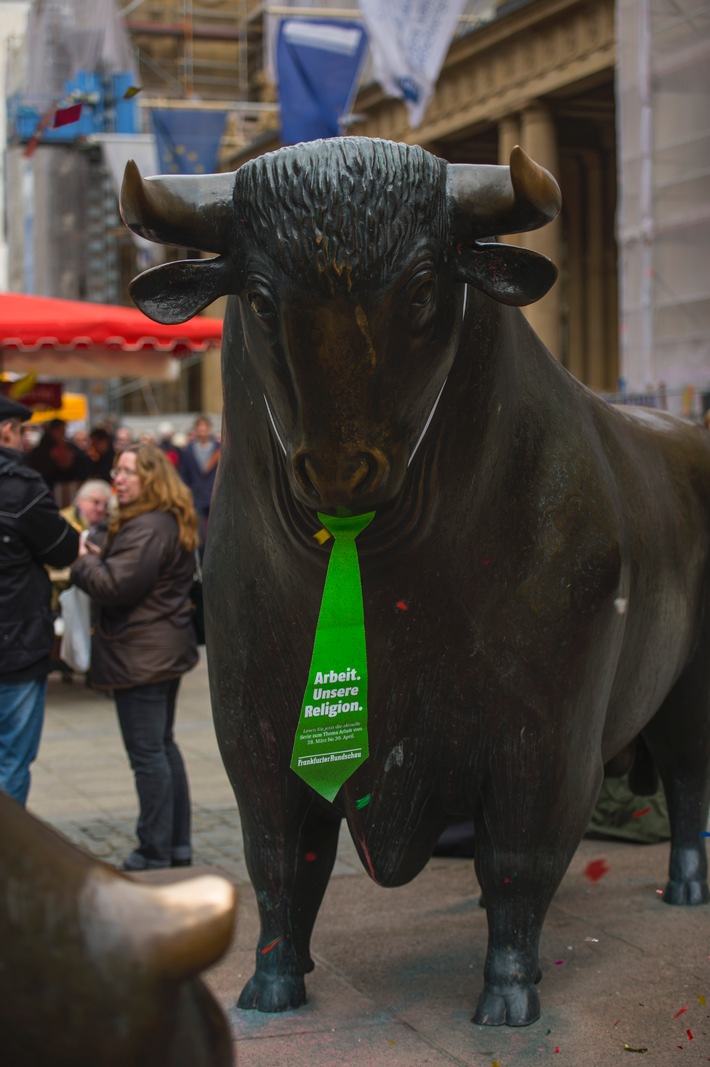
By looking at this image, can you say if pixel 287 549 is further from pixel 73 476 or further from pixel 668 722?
pixel 73 476

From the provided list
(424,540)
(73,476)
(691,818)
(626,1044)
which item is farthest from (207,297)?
(73,476)

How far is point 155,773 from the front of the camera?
219 inches

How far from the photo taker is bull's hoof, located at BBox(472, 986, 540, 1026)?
3.41m

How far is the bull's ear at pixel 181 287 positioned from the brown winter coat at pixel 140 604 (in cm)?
256

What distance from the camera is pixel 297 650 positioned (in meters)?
3.32

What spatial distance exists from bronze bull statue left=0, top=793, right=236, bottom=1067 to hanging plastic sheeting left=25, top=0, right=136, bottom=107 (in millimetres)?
19351

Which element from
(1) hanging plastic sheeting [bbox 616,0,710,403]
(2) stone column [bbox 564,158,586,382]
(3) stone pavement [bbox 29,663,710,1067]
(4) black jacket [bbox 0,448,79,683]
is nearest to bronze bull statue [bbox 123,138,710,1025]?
(3) stone pavement [bbox 29,663,710,1067]

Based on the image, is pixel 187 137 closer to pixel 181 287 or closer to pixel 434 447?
pixel 181 287

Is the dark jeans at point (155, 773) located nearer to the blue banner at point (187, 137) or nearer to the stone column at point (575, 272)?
the blue banner at point (187, 137)

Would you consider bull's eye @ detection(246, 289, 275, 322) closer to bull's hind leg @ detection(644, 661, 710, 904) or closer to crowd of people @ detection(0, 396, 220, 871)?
bull's hind leg @ detection(644, 661, 710, 904)

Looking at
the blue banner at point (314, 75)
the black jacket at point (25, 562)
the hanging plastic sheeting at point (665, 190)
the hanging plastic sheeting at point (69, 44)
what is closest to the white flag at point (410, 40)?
the blue banner at point (314, 75)

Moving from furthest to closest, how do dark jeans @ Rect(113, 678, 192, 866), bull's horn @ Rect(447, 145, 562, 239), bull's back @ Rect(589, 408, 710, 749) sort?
dark jeans @ Rect(113, 678, 192, 866) < bull's back @ Rect(589, 408, 710, 749) < bull's horn @ Rect(447, 145, 562, 239)

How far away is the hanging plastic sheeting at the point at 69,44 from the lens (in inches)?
774

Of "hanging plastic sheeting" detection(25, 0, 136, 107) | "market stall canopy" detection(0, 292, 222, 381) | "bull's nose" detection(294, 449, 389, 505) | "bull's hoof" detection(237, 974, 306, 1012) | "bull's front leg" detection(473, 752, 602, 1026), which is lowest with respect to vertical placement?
"bull's hoof" detection(237, 974, 306, 1012)
